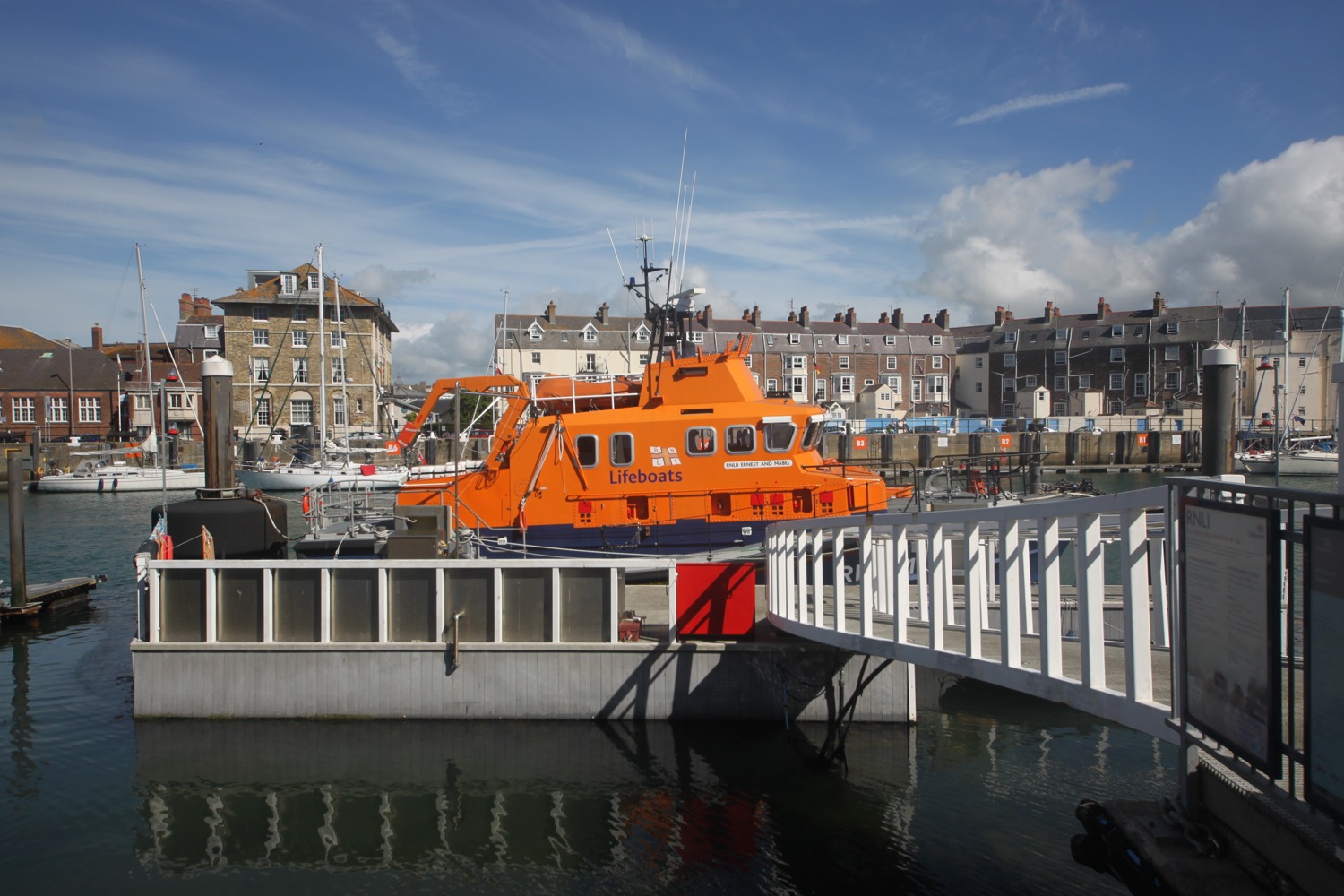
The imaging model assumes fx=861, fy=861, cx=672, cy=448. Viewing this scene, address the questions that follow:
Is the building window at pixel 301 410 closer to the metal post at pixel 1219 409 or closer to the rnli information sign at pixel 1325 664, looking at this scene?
the metal post at pixel 1219 409

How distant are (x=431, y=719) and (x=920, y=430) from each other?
1917 inches

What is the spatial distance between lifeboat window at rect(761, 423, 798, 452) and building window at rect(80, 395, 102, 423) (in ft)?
182

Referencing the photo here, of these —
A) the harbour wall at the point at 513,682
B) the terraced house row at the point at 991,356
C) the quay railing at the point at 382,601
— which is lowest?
the harbour wall at the point at 513,682

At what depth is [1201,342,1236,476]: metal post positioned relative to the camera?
7000mm

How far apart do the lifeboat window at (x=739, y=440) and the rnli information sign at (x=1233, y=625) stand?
9.24 metres

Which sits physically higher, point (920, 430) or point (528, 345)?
point (528, 345)

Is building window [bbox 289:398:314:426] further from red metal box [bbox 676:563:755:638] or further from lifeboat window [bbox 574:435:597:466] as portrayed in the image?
red metal box [bbox 676:563:755:638]

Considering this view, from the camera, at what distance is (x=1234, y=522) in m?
3.70

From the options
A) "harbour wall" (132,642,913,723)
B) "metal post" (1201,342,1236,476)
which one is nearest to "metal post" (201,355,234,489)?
"harbour wall" (132,642,913,723)

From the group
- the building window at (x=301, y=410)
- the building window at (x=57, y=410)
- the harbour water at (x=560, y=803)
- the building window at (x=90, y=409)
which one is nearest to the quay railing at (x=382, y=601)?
the harbour water at (x=560, y=803)

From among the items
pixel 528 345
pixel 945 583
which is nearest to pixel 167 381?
pixel 528 345

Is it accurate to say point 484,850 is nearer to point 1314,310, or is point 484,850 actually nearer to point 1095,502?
point 1095,502

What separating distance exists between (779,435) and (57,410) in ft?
186

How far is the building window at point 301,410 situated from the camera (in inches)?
2099
